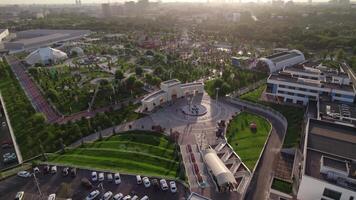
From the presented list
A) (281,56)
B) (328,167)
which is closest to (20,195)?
(328,167)

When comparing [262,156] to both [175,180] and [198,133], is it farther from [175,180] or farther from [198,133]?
[175,180]

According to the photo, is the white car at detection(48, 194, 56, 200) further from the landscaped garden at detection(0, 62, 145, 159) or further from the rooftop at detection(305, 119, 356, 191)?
the rooftop at detection(305, 119, 356, 191)

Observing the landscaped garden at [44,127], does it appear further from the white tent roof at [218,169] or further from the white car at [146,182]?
the white tent roof at [218,169]

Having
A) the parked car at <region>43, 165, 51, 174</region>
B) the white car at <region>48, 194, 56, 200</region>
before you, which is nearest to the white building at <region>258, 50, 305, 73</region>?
the parked car at <region>43, 165, 51, 174</region>

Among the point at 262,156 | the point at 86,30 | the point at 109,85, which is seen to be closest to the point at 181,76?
the point at 109,85

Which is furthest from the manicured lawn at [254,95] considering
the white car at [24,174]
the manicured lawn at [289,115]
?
the white car at [24,174]

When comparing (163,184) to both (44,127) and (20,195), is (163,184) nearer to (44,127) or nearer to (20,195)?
(20,195)
